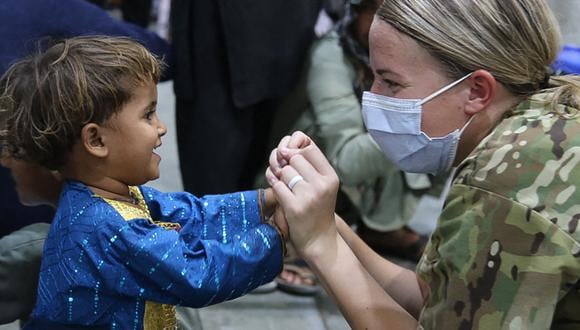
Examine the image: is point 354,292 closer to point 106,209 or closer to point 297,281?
point 106,209

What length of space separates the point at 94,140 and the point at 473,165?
637 mm

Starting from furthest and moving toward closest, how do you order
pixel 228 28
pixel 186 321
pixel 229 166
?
pixel 229 166 < pixel 228 28 < pixel 186 321

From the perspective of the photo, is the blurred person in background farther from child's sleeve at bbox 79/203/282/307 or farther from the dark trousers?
child's sleeve at bbox 79/203/282/307

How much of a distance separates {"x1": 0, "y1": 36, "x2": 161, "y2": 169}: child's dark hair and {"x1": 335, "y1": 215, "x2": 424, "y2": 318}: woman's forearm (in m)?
0.54

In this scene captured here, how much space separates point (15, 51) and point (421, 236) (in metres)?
1.83

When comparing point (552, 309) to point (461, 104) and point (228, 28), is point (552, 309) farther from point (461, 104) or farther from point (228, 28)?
point (228, 28)

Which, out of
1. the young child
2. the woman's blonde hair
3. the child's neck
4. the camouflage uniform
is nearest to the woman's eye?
the woman's blonde hair

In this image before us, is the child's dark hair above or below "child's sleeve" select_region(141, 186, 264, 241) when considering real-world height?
above

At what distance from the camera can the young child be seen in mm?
1451

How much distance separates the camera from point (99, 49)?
1531 mm

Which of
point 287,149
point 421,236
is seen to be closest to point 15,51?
point 287,149

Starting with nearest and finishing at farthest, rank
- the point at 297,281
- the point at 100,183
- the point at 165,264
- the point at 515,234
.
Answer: the point at 515,234 < the point at 165,264 < the point at 100,183 < the point at 297,281

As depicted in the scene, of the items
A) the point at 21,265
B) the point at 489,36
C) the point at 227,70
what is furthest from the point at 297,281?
the point at 489,36

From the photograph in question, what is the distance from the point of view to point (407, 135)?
5.46ft
